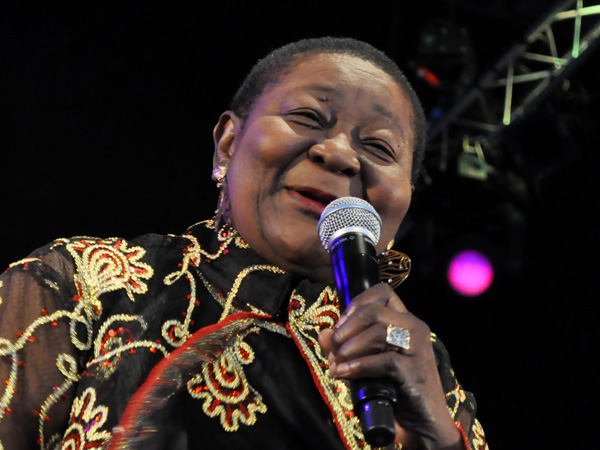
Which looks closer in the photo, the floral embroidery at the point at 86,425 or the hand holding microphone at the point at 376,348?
the hand holding microphone at the point at 376,348

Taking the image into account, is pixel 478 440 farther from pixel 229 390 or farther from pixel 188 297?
pixel 188 297

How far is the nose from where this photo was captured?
1.45 meters

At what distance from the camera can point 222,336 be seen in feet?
4.17

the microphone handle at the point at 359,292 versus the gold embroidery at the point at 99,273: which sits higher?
the gold embroidery at the point at 99,273

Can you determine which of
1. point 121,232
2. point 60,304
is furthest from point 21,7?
point 60,304

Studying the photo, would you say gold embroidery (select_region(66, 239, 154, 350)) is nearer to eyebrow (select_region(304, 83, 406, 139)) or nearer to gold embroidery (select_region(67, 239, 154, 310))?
gold embroidery (select_region(67, 239, 154, 310))

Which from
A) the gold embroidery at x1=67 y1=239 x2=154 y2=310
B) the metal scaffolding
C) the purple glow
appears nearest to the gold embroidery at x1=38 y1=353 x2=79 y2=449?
the gold embroidery at x1=67 y1=239 x2=154 y2=310

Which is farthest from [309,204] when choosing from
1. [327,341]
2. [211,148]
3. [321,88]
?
[211,148]

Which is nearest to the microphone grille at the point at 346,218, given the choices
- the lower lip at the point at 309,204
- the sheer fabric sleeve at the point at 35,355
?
the lower lip at the point at 309,204

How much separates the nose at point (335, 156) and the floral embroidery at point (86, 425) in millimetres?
642

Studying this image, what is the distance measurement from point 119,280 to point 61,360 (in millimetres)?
200

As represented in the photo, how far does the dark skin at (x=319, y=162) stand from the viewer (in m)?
1.42

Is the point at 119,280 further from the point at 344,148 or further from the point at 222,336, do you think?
the point at 344,148

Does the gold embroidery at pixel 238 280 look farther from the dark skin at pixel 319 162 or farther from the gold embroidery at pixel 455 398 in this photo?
the gold embroidery at pixel 455 398
